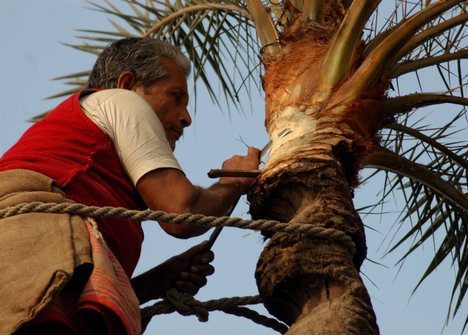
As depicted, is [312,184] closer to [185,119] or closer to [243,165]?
[243,165]

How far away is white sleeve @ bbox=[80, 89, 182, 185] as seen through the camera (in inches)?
150

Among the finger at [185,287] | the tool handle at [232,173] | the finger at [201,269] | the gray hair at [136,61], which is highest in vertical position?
the gray hair at [136,61]

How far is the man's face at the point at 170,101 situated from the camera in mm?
4430

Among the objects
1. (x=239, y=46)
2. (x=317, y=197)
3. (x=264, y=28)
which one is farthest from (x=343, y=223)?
(x=239, y=46)

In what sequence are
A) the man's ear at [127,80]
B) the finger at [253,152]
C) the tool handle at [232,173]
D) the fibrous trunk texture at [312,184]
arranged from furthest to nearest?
the man's ear at [127,80], the finger at [253,152], the tool handle at [232,173], the fibrous trunk texture at [312,184]

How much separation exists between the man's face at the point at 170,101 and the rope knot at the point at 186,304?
1.93ft

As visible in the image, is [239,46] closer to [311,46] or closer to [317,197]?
[311,46]

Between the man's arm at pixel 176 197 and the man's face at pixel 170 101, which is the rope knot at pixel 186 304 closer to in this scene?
the man's arm at pixel 176 197

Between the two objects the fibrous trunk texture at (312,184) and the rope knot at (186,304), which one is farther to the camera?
the rope knot at (186,304)

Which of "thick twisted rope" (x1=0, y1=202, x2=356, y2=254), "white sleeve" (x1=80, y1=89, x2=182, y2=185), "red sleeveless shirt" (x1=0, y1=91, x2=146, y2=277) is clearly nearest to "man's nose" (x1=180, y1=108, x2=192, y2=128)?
"white sleeve" (x1=80, y1=89, x2=182, y2=185)

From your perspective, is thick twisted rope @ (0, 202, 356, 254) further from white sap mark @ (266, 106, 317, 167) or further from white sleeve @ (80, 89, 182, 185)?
white sap mark @ (266, 106, 317, 167)

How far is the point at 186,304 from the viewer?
4250 millimetres

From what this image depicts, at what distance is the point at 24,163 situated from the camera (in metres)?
3.66

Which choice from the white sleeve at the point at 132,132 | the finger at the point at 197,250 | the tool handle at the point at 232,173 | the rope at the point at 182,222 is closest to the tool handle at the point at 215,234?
the finger at the point at 197,250
